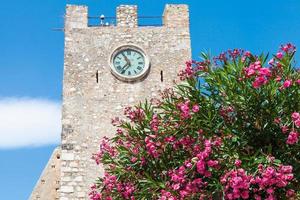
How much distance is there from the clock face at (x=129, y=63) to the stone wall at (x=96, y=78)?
8.5 inches

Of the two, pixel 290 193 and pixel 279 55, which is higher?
pixel 279 55

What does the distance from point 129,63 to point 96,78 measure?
1365 mm

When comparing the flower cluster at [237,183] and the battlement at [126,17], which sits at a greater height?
the battlement at [126,17]

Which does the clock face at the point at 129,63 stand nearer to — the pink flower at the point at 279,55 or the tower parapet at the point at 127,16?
the tower parapet at the point at 127,16

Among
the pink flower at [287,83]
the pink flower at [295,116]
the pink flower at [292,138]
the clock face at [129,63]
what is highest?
the clock face at [129,63]

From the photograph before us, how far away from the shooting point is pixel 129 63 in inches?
871

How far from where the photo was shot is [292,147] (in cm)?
1139

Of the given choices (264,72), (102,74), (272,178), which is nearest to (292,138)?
(272,178)

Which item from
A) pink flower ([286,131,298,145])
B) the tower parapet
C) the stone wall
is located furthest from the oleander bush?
the tower parapet

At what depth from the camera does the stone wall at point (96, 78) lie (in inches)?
813

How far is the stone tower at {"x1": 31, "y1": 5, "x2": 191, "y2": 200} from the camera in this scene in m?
20.7

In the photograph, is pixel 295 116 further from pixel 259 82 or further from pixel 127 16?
pixel 127 16

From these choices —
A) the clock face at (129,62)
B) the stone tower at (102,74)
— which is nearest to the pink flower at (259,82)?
the stone tower at (102,74)

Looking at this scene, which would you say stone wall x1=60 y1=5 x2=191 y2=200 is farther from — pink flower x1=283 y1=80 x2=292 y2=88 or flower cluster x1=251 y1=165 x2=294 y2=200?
pink flower x1=283 y1=80 x2=292 y2=88
